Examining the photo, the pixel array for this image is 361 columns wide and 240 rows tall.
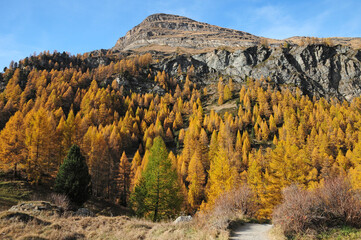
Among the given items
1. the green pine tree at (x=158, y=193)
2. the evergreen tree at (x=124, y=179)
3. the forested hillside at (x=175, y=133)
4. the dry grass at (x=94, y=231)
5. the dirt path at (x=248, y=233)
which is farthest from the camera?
the evergreen tree at (x=124, y=179)

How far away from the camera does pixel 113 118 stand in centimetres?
10306

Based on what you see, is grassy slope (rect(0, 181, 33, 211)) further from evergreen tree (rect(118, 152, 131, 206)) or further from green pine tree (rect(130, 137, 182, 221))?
evergreen tree (rect(118, 152, 131, 206))

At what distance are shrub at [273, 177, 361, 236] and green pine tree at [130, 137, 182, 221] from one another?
48.3 feet

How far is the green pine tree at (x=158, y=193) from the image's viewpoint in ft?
74.3

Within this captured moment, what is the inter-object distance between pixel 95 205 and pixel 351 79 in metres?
198

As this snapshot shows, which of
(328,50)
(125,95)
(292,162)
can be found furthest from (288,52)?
(292,162)

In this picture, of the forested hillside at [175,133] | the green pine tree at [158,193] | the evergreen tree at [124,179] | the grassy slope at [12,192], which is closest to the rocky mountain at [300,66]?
the forested hillside at [175,133]

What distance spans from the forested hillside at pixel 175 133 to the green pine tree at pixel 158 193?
2.45 feet

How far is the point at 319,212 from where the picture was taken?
31.1ft

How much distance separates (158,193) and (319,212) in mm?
17047

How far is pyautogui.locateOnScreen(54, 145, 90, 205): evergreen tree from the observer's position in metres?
24.8

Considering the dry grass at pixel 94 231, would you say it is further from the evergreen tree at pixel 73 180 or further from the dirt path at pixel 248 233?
the evergreen tree at pixel 73 180

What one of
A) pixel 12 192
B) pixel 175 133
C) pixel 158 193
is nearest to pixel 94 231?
pixel 158 193

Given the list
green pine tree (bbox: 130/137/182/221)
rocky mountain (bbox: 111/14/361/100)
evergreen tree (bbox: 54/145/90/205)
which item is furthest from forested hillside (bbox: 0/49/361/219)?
rocky mountain (bbox: 111/14/361/100)
